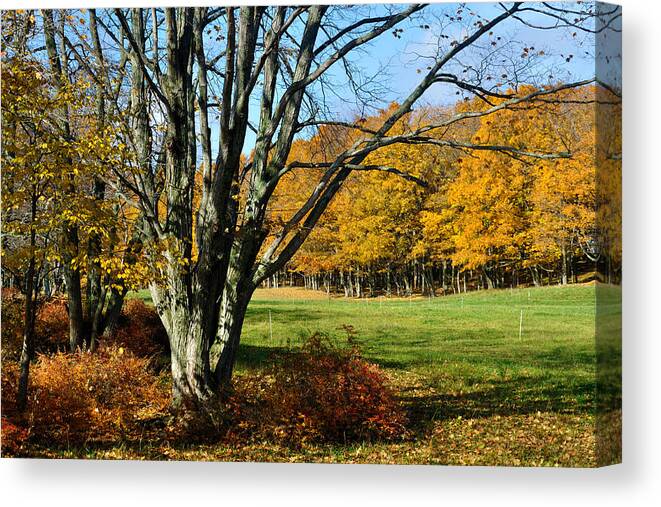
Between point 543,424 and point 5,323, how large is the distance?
593cm

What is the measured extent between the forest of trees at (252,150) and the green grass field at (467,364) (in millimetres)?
428

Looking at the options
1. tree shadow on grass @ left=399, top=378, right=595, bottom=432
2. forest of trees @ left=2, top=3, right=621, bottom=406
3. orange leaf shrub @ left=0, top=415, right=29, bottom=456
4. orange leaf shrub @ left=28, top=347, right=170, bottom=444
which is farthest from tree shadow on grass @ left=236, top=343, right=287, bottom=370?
orange leaf shrub @ left=0, top=415, right=29, bottom=456

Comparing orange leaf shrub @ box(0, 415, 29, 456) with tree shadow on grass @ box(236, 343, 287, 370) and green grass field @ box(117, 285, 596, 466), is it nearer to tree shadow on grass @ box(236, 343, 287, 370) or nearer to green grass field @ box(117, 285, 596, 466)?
green grass field @ box(117, 285, 596, 466)

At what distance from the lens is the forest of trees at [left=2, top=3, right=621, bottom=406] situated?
7617 mm

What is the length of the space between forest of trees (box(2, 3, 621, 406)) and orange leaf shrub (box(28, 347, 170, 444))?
421mm

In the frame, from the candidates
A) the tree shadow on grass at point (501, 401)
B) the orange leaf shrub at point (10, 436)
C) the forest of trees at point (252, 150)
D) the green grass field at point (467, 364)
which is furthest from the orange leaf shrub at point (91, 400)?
the tree shadow on grass at point (501, 401)

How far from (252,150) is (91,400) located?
10.8 ft

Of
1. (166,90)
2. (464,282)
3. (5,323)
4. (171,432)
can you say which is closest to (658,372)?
(464,282)

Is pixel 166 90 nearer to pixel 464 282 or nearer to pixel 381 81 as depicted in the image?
pixel 381 81

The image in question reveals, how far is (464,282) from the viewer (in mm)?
10414

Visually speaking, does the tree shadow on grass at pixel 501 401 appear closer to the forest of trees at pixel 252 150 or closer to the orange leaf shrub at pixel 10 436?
the forest of trees at pixel 252 150

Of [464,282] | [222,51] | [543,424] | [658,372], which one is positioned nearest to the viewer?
[658,372]

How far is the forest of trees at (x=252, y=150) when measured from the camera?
762 cm

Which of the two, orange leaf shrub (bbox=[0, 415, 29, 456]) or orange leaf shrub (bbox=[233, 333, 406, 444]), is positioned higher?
orange leaf shrub (bbox=[233, 333, 406, 444])
